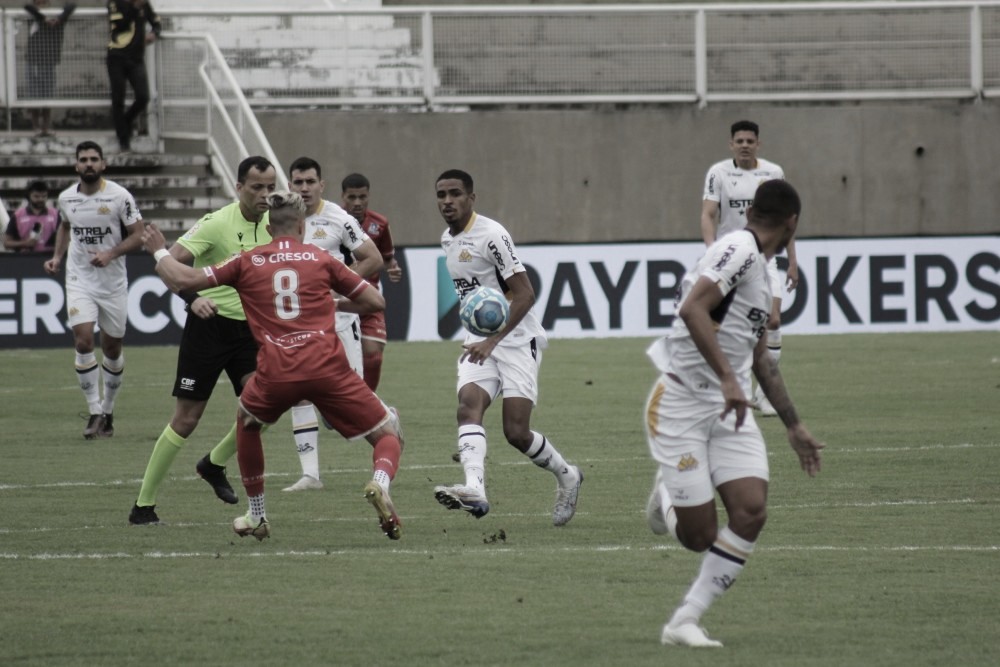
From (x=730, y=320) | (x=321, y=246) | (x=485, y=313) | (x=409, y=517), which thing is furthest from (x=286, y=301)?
(x=321, y=246)

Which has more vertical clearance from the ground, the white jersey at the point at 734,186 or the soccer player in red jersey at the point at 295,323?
the white jersey at the point at 734,186

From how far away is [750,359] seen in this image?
22.6ft

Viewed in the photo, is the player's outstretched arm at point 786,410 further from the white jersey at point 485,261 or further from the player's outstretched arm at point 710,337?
the white jersey at point 485,261

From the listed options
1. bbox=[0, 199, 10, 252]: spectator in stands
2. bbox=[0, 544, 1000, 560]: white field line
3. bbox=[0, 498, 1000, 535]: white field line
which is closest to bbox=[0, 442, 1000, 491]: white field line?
bbox=[0, 498, 1000, 535]: white field line

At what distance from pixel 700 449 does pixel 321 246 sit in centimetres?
611

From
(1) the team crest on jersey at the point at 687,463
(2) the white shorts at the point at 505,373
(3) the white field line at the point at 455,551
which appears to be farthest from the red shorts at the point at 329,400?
(1) the team crest on jersey at the point at 687,463

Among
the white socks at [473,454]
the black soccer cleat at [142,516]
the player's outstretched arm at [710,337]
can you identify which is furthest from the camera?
the black soccer cleat at [142,516]

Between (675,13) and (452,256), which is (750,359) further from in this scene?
(675,13)

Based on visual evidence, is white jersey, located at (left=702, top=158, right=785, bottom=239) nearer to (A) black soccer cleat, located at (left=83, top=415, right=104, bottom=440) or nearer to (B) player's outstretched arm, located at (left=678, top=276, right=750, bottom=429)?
(A) black soccer cleat, located at (left=83, top=415, right=104, bottom=440)

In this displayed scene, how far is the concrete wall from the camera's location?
26.2 m

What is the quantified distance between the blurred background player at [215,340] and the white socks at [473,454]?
4.33ft

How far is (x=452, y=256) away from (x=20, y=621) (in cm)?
393

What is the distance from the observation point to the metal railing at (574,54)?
82.4 feet

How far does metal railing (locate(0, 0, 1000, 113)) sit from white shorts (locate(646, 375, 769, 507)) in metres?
19.1
